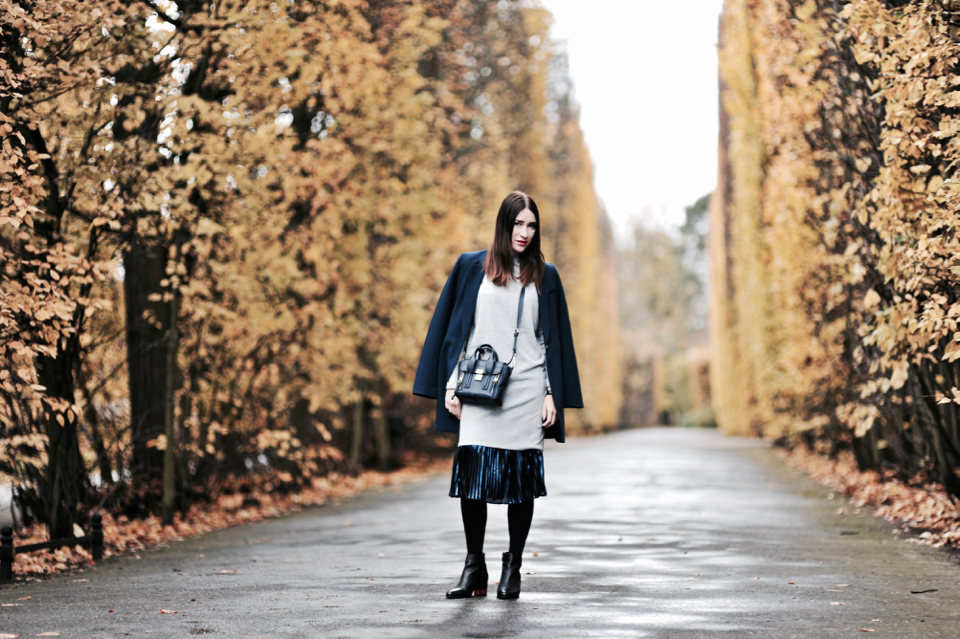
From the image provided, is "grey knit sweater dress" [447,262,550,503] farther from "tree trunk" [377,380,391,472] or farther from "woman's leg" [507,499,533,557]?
"tree trunk" [377,380,391,472]

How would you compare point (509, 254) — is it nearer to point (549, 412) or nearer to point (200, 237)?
point (549, 412)

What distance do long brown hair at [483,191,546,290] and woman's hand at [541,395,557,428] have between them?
0.57m

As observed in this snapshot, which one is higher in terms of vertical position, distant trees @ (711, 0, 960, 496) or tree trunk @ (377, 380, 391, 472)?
distant trees @ (711, 0, 960, 496)

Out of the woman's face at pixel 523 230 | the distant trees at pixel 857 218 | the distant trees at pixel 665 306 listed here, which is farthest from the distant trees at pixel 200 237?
the distant trees at pixel 665 306

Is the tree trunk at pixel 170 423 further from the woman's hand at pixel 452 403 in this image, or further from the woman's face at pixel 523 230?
the woman's face at pixel 523 230

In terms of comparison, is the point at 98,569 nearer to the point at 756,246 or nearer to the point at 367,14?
the point at 367,14

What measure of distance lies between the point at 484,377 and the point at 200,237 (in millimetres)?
5374

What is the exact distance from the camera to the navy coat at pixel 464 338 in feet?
17.9

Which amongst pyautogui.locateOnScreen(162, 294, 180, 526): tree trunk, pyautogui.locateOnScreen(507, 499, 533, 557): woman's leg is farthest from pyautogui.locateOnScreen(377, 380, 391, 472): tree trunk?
pyautogui.locateOnScreen(507, 499, 533, 557): woman's leg

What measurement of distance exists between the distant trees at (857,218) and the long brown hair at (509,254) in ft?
8.18

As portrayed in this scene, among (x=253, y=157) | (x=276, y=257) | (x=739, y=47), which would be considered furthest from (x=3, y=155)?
(x=739, y=47)

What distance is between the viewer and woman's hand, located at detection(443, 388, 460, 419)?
211 inches

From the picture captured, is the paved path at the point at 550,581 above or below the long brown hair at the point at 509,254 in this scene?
below

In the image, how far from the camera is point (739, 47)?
21.9m
